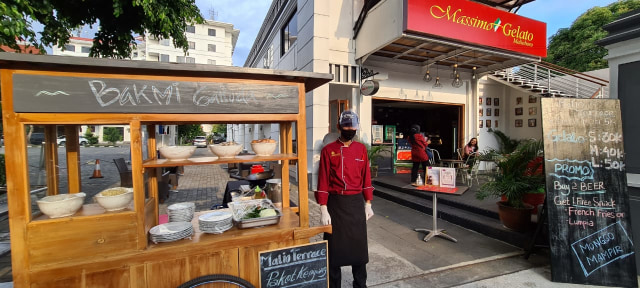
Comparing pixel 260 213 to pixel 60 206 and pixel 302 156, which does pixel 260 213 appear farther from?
pixel 60 206

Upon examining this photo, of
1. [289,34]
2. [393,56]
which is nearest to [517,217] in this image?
[393,56]

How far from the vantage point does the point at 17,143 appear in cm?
187

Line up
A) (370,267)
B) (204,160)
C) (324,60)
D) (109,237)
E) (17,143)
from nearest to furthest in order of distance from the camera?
(17,143), (109,237), (204,160), (370,267), (324,60)

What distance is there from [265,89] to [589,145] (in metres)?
3.93

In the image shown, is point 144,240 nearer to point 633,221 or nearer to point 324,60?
point 633,221

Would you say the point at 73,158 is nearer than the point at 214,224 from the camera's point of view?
No

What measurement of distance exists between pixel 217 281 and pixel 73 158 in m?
1.90

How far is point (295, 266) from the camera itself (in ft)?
8.01

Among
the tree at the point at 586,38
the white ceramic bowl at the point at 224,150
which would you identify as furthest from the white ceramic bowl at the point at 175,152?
the tree at the point at 586,38

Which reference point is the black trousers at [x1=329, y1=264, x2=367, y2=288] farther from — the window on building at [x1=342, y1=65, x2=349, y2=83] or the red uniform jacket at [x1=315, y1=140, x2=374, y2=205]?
the window on building at [x1=342, y1=65, x2=349, y2=83]

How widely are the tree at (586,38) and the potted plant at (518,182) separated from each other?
20361 millimetres

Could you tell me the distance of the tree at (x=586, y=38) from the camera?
1928cm

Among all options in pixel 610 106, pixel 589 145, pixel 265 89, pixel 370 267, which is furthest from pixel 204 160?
pixel 610 106

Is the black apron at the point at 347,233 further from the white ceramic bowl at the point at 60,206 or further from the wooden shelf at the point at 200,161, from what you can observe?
the white ceramic bowl at the point at 60,206
